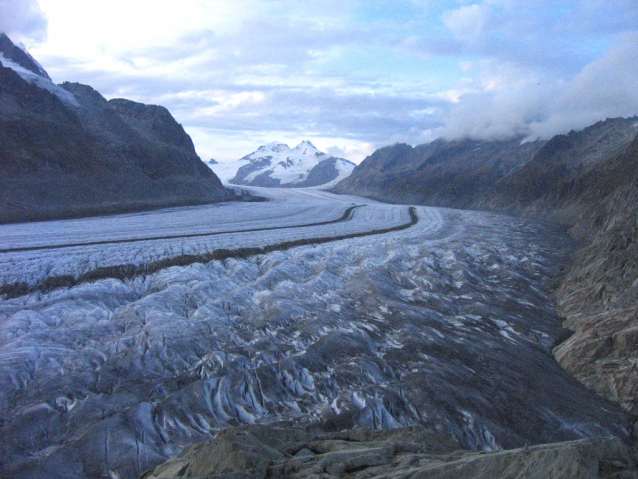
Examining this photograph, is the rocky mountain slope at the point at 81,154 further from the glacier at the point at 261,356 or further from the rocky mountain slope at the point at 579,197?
the rocky mountain slope at the point at 579,197

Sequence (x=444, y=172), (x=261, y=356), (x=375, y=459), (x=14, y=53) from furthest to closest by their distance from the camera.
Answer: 1. (x=444, y=172)
2. (x=14, y=53)
3. (x=261, y=356)
4. (x=375, y=459)

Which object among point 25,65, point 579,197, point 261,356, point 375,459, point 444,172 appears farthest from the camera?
point 444,172

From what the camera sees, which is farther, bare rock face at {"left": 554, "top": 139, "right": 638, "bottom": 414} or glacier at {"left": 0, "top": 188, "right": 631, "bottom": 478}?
bare rock face at {"left": 554, "top": 139, "right": 638, "bottom": 414}

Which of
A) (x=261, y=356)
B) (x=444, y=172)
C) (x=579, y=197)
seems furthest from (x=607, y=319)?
(x=444, y=172)

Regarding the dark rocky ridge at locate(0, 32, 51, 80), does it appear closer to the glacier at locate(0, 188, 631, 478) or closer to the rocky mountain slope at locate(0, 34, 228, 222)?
the rocky mountain slope at locate(0, 34, 228, 222)

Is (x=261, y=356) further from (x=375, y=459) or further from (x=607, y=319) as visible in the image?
(x=607, y=319)

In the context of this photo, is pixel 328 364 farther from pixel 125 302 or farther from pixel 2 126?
pixel 2 126

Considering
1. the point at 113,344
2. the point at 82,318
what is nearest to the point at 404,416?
the point at 113,344

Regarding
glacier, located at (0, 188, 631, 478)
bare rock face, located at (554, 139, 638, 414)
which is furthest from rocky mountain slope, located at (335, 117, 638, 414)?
glacier, located at (0, 188, 631, 478)

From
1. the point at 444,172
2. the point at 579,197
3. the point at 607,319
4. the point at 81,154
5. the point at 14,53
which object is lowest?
the point at 607,319
